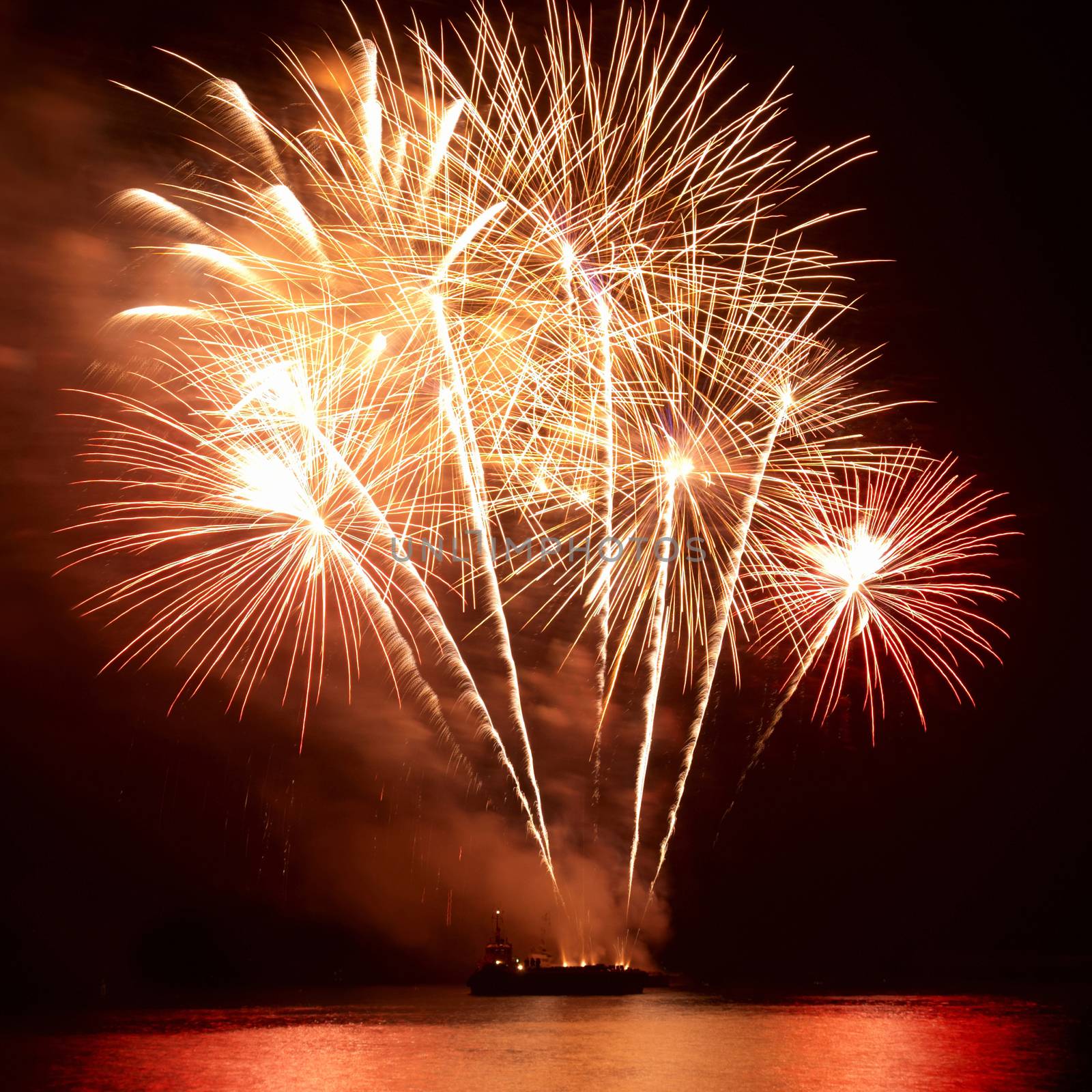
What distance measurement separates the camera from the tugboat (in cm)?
5791

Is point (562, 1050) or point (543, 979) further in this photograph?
point (543, 979)

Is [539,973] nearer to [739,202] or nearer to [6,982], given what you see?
[6,982]

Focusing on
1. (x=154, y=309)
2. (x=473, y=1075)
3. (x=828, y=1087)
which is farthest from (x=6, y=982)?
(x=154, y=309)

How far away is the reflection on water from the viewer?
89.7 ft

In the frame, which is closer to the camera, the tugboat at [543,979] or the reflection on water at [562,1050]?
the reflection on water at [562,1050]

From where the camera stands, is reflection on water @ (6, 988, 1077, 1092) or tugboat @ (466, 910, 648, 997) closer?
reflection on water @ (6, 988, 1077, 1092)

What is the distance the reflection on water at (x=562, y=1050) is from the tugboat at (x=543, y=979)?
114cm

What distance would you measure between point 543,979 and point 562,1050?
24931 millimetres

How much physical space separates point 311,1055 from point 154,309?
80.5ft

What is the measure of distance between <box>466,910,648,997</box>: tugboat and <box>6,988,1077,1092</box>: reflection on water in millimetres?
1139

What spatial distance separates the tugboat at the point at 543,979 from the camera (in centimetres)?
5791

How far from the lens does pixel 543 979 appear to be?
58094 millimetres

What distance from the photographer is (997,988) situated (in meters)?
88.2

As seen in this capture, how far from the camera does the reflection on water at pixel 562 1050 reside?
27344mm
